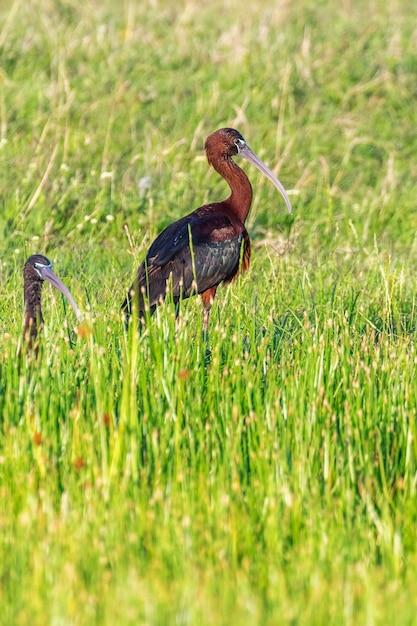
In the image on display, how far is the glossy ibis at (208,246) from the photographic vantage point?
258 inches

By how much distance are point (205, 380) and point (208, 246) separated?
6.36ft

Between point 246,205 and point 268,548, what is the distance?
3964mm

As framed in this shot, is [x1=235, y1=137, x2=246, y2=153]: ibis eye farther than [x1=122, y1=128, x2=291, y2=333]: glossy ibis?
Yes

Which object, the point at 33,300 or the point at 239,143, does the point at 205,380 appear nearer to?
the point at 33,300

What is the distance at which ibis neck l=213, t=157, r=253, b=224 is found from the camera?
715cm

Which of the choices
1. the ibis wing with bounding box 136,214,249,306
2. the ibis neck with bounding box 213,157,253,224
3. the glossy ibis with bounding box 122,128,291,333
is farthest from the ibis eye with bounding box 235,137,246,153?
the ibis wing with bounding box 136,214,249,306

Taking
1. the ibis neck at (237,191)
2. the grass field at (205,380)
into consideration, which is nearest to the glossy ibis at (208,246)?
the ibis neck at (237,191)

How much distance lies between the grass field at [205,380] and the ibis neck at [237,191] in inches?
14.1

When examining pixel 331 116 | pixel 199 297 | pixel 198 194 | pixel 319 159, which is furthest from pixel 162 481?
pixel 331 116

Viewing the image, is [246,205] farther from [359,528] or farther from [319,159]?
[359,528]

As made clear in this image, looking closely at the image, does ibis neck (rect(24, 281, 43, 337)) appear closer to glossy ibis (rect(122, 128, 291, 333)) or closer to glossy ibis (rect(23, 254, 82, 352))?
glossy ibis (rect(23, 254, 82, 352))

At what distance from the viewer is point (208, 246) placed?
6.77m

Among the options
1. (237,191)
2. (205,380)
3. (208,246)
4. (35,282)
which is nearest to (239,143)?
(237,191)

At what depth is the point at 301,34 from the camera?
1205 cm
